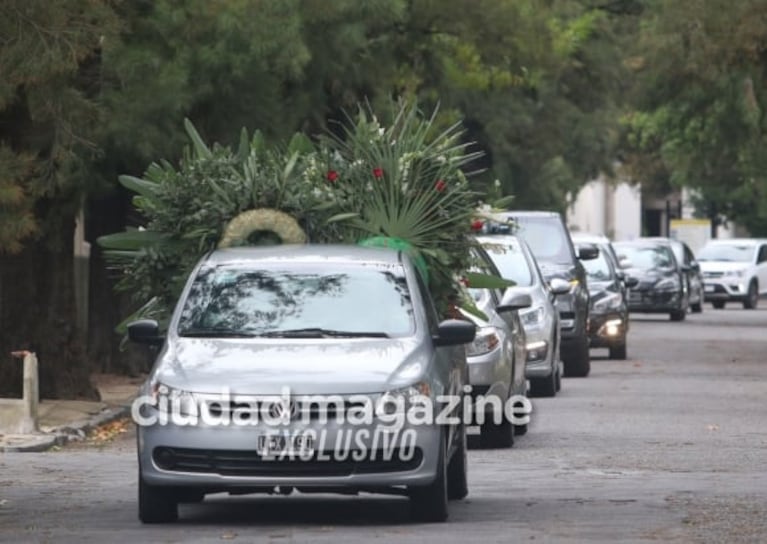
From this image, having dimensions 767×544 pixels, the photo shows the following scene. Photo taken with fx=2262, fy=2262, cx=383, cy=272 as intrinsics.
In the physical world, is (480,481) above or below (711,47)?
below

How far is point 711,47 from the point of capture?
35688 mm

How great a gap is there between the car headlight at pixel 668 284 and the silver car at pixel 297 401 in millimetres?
35697

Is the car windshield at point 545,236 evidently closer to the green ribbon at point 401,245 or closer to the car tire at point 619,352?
the car tire at point 619,352

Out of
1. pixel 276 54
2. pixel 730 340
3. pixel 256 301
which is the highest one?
pixel 276 54

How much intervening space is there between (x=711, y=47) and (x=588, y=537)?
2436 cm

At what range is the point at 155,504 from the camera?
42.1ft

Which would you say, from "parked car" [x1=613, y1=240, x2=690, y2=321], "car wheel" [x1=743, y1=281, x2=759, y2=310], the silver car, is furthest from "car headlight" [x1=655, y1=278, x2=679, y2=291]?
the silver car

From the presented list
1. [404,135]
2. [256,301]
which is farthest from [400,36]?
[256,301]

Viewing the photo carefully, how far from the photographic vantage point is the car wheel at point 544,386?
82.7ft

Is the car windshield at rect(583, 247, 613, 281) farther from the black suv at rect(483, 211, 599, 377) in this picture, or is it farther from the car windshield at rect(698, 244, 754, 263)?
the car windshield at rect(698, 244, 754, 263)

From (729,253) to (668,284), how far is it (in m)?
13.2

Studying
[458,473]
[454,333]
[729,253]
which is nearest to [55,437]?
[458,473]

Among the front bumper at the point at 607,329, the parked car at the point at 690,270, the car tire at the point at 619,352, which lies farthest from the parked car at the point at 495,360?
the parked car at the point at 690,270

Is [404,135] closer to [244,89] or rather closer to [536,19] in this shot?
[244,89]
